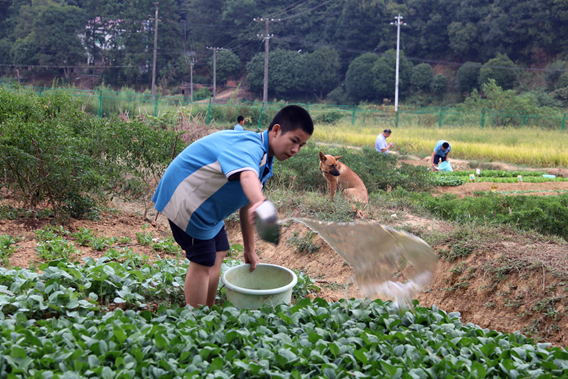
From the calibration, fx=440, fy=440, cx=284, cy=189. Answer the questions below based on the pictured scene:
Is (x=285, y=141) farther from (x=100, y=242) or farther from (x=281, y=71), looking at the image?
(x=281, y=71)

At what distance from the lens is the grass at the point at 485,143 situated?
47.6 ft

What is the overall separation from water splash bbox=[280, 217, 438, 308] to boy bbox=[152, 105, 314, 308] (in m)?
0.47

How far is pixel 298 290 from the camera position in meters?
3.55

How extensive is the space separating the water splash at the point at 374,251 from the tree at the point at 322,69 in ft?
166

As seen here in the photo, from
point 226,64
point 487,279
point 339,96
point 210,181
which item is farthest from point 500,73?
point 210,181

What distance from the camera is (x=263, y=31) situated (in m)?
56.6

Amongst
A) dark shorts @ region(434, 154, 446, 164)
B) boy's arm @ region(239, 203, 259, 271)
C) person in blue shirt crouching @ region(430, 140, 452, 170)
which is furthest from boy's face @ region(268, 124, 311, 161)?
dark shorts @ region(434, 154, 446, 164)

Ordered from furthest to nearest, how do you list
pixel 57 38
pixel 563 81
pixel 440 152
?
pixel 57 38 < pixel 563 81 < pixel 440 152

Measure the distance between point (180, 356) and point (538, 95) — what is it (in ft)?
141

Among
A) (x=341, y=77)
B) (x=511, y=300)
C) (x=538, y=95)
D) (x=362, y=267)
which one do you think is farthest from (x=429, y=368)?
(x=341, y=77)

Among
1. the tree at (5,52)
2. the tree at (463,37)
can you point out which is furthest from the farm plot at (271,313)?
the tree at (5,52)

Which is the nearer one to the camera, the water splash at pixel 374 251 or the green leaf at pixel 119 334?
the green leaf at pixel 119 334

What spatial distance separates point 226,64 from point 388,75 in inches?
838

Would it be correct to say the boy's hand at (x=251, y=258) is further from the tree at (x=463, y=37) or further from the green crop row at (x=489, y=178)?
the tree at (x=463, y=37)
